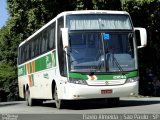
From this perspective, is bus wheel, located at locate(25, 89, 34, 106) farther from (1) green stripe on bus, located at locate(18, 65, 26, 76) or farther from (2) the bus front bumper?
(2) the bus front bumper

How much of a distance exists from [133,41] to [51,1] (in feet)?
51.4

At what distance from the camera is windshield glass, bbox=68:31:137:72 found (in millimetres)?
17828

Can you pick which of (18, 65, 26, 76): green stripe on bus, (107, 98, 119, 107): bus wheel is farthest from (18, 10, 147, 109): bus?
(18, 65, 26, 76): green stripe on bus

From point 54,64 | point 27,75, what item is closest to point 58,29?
point 54,64

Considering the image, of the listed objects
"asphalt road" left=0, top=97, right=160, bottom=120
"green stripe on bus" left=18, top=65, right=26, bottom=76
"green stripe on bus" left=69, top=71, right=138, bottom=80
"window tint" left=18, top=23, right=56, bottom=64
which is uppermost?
"window tint" left=18, top=23, right=56, bottom=64

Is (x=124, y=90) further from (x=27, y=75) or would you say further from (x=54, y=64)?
(x=27, y=75)

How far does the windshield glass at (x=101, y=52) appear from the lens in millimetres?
17828

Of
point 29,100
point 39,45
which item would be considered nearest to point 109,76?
point 39,45

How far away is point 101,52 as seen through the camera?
1805 cm

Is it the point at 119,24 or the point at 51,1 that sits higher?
the point at 51,1

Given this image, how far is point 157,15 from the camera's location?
105 feet

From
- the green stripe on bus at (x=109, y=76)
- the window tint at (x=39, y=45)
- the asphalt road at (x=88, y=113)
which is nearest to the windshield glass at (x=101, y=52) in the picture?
the green stripe on bus at (x=109, y=76)

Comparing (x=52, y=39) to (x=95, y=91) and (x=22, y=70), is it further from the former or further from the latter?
(x=22, y=70)

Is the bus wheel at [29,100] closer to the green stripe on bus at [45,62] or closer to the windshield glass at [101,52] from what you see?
the green stripe on bus at [45,62]
